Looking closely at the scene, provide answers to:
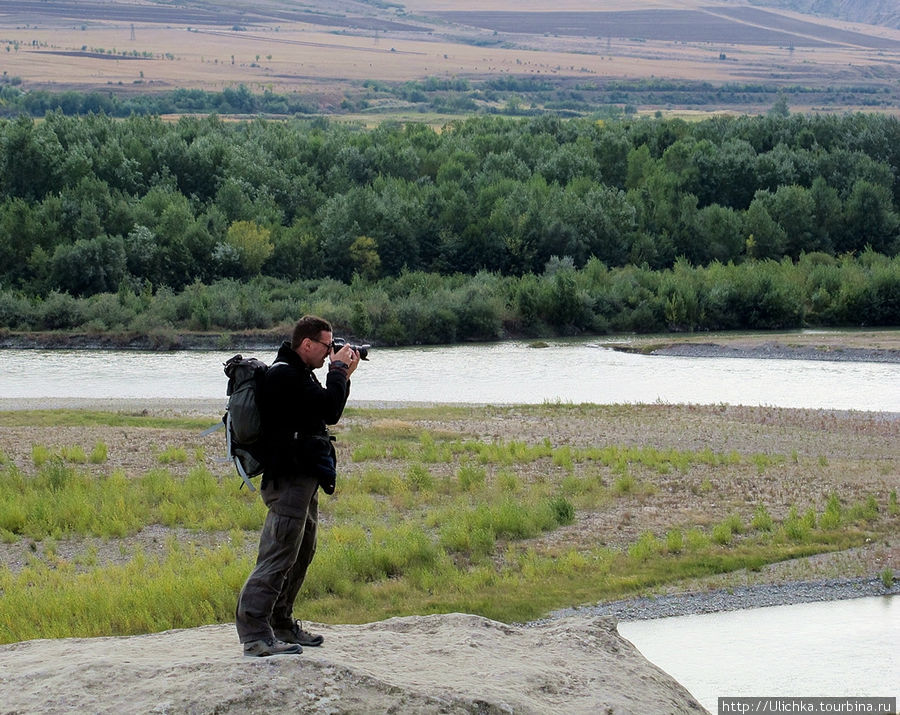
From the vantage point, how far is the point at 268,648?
9.01m

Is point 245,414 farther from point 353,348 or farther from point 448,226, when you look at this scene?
point 448,226

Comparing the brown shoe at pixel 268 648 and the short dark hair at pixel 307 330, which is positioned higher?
the short dark hair at pixel 307 330

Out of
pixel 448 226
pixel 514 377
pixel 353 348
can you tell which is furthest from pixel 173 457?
pixel 448 226

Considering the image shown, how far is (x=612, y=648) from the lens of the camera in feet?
34.2

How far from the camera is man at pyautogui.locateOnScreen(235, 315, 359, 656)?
357 inches

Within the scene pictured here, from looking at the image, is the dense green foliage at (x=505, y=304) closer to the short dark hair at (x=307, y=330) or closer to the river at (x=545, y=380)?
the river at (x=545, y=380)

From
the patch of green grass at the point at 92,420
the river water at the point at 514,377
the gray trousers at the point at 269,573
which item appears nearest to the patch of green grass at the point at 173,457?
the patch of green grass at the point at 92,420

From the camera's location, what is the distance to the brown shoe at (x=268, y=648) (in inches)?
353

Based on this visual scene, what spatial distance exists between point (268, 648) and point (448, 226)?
192ft

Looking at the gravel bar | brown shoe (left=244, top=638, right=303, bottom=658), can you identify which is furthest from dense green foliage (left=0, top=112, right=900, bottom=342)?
brown shoe (left=244, top=638, right=303, bottom=658)

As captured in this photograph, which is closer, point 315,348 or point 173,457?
point 315,348

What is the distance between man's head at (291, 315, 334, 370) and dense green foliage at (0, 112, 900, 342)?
45206mm

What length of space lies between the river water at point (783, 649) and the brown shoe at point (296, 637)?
193 inches

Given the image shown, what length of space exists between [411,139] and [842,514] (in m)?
64.1
